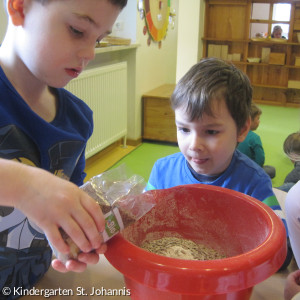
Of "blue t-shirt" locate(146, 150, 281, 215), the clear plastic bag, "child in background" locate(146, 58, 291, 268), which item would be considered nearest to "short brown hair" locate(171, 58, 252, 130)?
"child in background" locate(146, 58, 291, 268)

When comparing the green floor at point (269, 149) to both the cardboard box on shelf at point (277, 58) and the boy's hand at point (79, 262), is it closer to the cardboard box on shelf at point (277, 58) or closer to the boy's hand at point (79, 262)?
the cardboard box on shelf at point (277, 58)

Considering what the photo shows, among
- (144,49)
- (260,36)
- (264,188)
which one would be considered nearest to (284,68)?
(260,36)

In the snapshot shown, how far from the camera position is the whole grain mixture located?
0.62 metres

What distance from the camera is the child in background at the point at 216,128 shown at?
85 cm

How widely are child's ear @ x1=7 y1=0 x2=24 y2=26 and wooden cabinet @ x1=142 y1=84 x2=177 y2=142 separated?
→ 2585 mm

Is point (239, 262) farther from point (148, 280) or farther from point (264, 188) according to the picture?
point (264, 188)

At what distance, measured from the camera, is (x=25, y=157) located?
0.68 metres

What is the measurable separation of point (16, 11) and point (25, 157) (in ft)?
0.85

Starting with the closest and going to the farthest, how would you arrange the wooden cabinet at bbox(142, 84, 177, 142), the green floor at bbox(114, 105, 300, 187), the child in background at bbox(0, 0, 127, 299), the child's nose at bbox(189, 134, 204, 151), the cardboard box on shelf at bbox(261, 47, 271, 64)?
the child in background at bbox(0, 0, 127, 299) → the child's nose at bbox(189, 134, 204, 151) → the green floor at bbox(114, 105, 300, 187) → the wooden cabinet at bbox(142, 84, 177, 142) → the cardboard box on shelf at bbox(261, 47, 271, 64)

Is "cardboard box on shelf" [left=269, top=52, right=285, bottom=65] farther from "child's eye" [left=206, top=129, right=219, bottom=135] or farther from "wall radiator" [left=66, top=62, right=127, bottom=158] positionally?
"child's eye" [left=206, top=129, right=219, bottom=135]

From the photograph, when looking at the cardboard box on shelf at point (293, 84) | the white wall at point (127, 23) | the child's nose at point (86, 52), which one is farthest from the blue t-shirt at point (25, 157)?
the cardboard box on shelf at point (293, 84)

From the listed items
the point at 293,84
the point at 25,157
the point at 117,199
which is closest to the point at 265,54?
the point at 293,84

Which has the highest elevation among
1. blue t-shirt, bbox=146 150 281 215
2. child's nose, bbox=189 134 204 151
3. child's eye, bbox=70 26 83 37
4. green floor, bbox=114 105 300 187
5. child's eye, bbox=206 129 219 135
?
child's eye, bbox=70 26 83 37

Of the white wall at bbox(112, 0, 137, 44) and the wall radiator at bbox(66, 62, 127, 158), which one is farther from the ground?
the white wall at bbox(112, 0, 137, 44)
